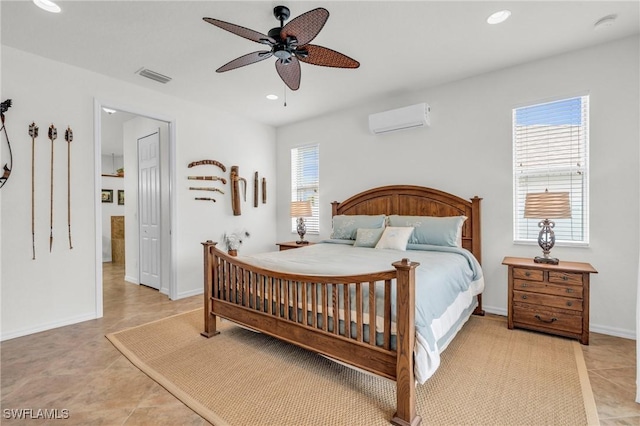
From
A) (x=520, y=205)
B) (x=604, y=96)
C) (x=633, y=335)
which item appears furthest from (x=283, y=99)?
(x=633, y=335)

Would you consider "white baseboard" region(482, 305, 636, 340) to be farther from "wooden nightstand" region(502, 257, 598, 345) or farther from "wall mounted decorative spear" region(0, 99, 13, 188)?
"wall mounted decorative spear" region(0, 99, 13, 188)

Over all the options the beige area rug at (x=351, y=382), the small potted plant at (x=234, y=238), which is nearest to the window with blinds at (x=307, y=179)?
the small potted plant at (x=234, y=238)

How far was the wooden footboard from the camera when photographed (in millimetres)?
1677

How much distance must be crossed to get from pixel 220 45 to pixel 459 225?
300 centimetres

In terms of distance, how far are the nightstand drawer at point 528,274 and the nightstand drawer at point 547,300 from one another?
0.46ft

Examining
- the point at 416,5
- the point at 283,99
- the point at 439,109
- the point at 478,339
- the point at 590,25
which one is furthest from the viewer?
the point at 283,99

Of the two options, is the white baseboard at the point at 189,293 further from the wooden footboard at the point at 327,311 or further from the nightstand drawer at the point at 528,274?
the nightstand drawer at the point at 528,274

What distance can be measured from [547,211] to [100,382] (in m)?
3.82

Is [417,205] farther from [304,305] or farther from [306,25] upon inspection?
[306,25]

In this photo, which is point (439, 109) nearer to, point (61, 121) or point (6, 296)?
point (61, 121)

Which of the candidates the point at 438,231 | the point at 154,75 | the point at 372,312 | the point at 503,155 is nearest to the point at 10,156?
the point at 154,75

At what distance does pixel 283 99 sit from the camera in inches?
167

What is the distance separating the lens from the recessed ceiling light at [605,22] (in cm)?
248

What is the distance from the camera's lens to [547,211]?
2.80 m
